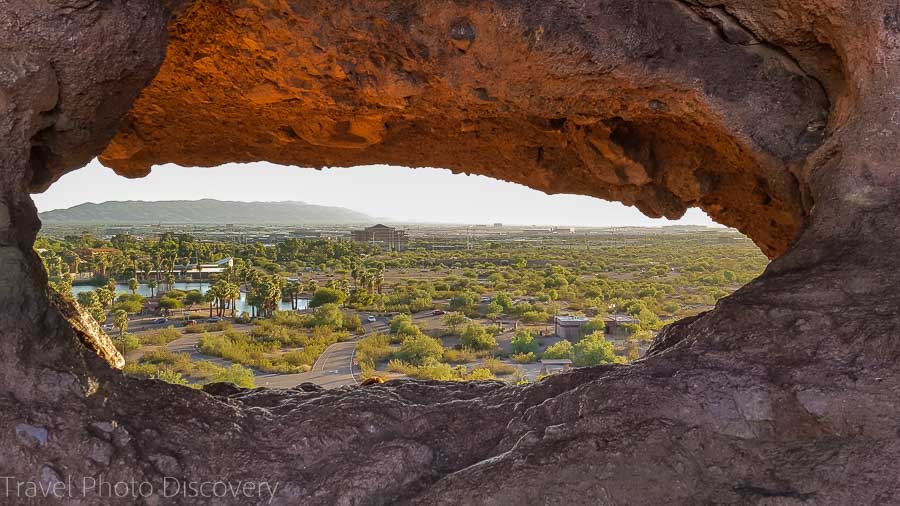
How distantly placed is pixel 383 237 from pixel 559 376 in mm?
55451

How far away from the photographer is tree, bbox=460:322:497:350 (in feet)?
76.2

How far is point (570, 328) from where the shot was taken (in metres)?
25.1

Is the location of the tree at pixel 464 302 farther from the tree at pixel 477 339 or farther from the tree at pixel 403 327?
the tree at pixel 477 339

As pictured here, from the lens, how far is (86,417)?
7.04ft

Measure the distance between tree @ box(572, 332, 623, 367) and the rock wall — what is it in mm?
15058

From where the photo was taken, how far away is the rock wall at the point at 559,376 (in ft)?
6.62

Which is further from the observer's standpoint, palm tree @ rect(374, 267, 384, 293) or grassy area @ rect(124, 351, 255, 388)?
palm tree @ rect(374, 267, 384, 293)

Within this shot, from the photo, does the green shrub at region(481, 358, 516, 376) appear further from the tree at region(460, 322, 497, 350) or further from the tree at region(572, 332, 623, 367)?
the tree at region(460, 322, 497, 350)

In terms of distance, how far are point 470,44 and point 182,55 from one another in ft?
6.17

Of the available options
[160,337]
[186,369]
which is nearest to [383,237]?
[160,337]

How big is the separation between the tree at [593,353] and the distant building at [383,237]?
3434 centimetres

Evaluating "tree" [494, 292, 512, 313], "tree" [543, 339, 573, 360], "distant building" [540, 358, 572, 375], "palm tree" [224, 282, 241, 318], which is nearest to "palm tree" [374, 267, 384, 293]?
"palm tree" [224, 282, 241, 318]

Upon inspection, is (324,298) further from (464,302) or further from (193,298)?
(464,302)

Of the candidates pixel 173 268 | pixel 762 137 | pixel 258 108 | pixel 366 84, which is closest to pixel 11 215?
pixel 366 84
